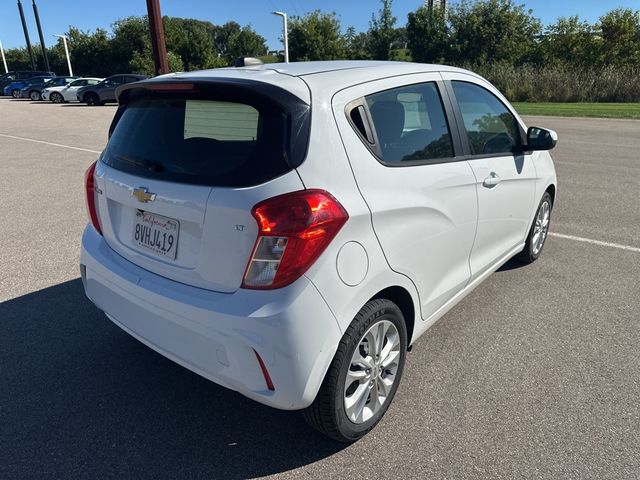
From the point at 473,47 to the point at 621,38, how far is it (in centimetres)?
1108

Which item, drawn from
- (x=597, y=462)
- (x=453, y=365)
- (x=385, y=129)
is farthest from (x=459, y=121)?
(x=597, y=462)

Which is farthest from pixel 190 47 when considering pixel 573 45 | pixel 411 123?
pixel 411 123

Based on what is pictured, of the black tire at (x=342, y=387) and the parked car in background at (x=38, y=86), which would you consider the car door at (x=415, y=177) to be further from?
the parked car in background at (x=38, y=86)

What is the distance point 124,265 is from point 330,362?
1189mm

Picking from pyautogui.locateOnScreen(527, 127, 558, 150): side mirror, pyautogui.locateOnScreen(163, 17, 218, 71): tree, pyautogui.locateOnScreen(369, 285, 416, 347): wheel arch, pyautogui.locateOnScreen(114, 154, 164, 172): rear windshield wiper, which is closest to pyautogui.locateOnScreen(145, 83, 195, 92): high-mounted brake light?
pyautogui.locateOnScreen(114, 154, 164, 172): rear windshield wiper

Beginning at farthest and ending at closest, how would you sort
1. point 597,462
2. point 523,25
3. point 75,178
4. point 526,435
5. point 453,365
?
1. point 523,25
2. point 75,178
3. point 453,365
4. point 526,435
5. point 597,462

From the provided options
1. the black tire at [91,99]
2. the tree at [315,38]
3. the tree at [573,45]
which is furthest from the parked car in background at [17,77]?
the tree at [573,45]

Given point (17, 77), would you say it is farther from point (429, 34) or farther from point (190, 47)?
point (429, 34)

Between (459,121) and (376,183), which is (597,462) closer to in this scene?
(376,183)

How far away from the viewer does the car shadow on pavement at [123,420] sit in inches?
91.4

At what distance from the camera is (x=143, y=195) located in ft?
7.65

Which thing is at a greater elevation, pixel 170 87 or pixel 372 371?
pixel 170 87

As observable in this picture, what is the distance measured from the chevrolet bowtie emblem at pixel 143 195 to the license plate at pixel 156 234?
74mm

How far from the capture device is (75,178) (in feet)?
27.7
